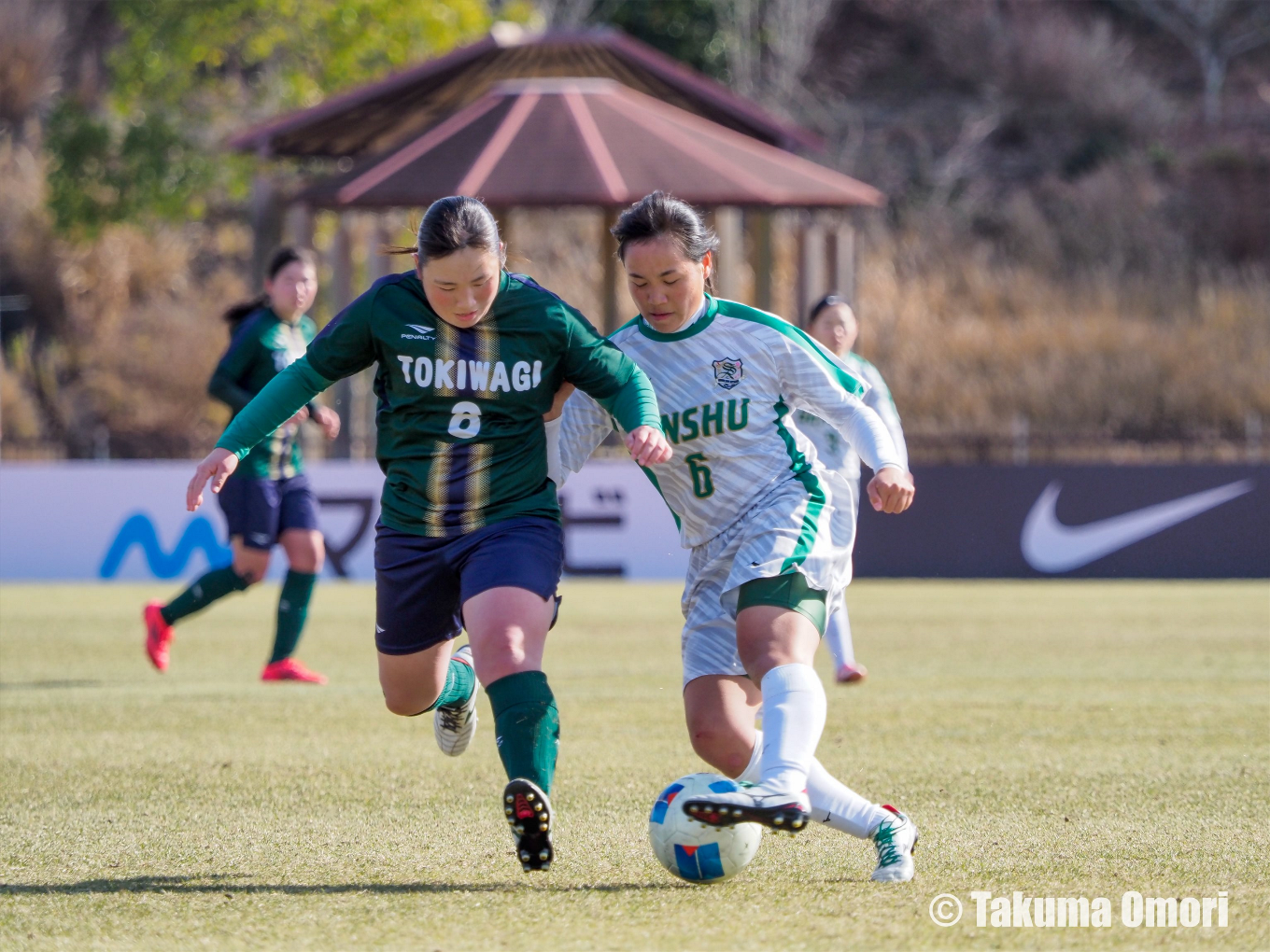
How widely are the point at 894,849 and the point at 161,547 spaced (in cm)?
1226

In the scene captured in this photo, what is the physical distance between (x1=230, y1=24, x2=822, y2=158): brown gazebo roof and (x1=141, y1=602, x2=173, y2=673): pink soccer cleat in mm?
11969

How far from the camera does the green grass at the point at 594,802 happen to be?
148 inches

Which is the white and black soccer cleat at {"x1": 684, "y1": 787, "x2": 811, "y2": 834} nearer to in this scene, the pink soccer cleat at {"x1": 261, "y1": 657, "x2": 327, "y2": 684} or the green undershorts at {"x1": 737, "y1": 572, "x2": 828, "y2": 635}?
the green undershorts at {"x1": 737, "y1": 572, "x2": 828, "y2": 635}

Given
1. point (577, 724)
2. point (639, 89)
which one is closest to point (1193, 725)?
point (577, 724)

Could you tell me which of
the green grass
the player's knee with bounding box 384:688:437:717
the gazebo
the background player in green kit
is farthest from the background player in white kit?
the gazebo

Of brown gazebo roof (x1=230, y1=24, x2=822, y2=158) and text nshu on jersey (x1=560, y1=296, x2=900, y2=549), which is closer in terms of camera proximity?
text nshu on jersey (x1=560, y1=296, x2=900, y2=549)

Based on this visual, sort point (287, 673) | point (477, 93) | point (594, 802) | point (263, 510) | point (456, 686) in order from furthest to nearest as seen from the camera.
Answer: point (477, 93) → point (287, 673) → point (263, 510) → point (594, 802) → point (456, 686)

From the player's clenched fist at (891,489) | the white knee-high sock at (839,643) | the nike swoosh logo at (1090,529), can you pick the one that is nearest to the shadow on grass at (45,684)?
the white knee-high sock at (839,643)

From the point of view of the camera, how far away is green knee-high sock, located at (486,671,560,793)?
4070 mm

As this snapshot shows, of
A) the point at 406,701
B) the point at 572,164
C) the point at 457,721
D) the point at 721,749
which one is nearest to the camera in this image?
the point at 721,749

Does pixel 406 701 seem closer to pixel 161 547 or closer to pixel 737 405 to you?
pixel 737 405

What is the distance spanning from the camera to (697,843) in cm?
409

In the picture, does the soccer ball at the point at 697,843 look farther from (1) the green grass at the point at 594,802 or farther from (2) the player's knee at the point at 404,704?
(2) the player's knee at the point at 404,704

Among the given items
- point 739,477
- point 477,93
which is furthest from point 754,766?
point 477,93
